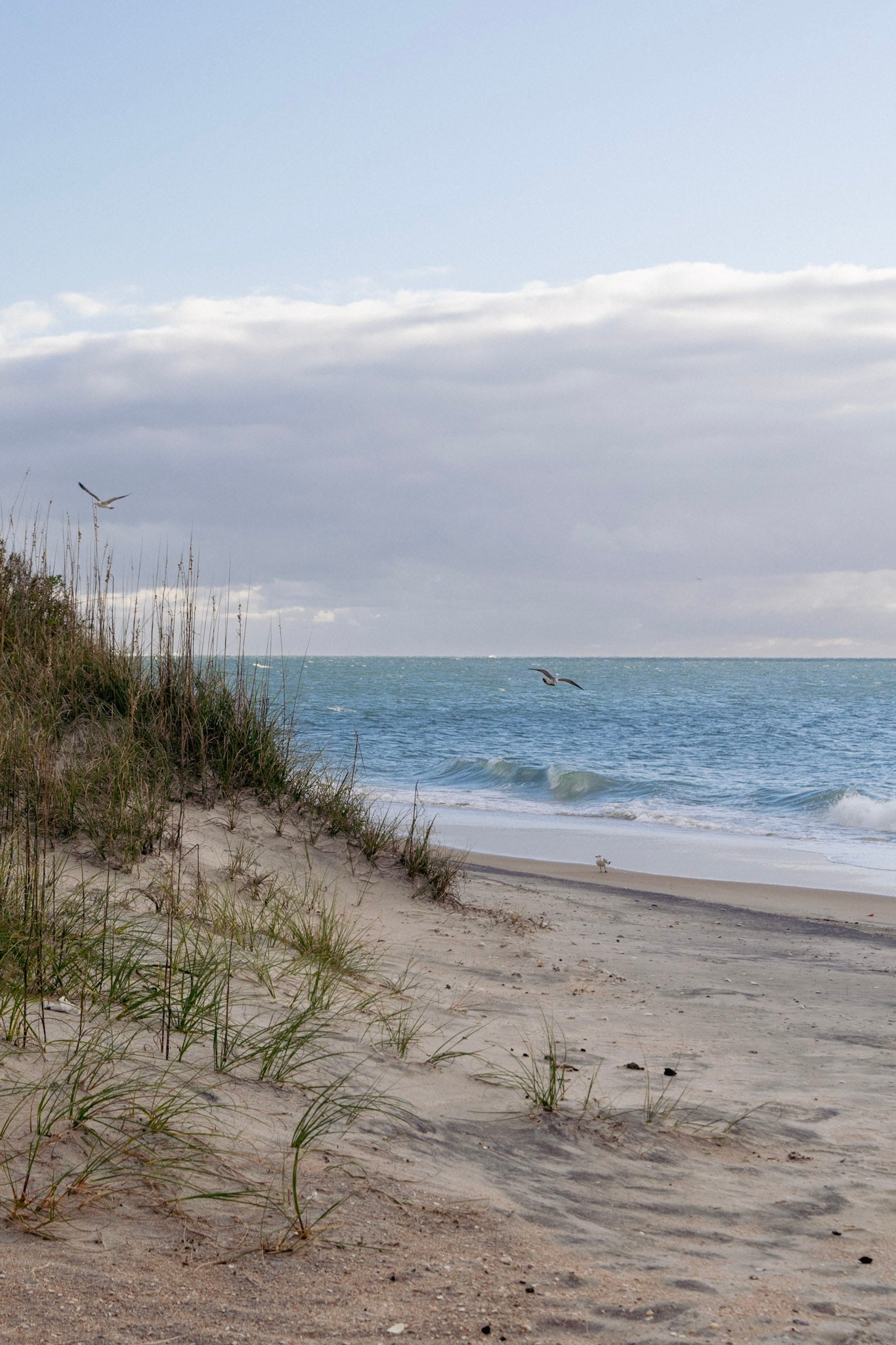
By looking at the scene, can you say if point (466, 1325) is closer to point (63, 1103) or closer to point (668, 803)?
point (63, 1103)

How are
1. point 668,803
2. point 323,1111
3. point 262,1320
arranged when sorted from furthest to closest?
point 668,803 → point 323,1111 → point 262,1320

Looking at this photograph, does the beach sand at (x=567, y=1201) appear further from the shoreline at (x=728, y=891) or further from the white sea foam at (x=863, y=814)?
the white sea foam at (x=863, y=814)

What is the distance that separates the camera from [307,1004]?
4324mm

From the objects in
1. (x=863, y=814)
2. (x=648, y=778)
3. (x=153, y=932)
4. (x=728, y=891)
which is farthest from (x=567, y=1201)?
(x=648, y=778)

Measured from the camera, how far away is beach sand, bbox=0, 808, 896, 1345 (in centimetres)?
227

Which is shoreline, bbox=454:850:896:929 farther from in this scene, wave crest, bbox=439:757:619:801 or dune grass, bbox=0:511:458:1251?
wave crest, bbox=439:757:619:801

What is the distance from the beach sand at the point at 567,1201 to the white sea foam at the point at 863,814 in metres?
10.1

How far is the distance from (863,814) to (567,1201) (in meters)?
14.1

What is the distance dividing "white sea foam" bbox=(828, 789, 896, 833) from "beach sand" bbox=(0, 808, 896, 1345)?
10091 mm

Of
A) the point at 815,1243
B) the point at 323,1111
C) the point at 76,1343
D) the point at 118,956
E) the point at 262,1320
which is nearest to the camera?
the point at 76,1343

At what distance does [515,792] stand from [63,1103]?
52.3 feet

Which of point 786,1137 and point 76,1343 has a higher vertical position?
point 76,1343

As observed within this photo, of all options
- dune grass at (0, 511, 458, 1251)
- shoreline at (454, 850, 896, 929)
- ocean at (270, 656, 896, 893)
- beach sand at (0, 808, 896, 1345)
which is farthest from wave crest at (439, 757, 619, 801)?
beach sand at (0, 808, 896, 1345)

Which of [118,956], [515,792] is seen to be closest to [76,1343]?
[118,956]
